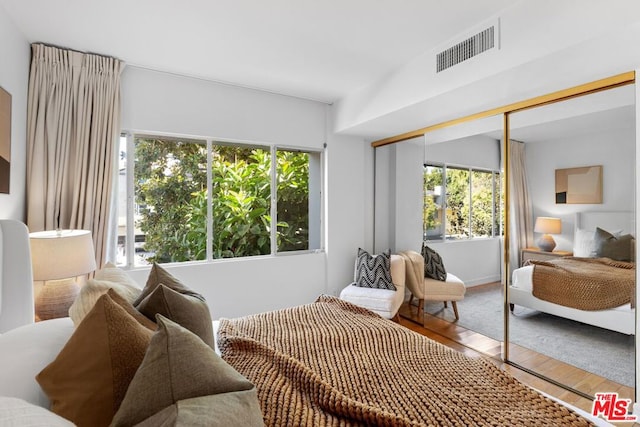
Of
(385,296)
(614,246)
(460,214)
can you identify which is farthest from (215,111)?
(614,246)

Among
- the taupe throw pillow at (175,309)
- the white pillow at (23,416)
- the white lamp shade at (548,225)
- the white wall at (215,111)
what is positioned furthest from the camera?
the white wall at (215,111)

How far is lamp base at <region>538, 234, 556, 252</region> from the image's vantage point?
98.0 inches

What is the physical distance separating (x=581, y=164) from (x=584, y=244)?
0.58 m

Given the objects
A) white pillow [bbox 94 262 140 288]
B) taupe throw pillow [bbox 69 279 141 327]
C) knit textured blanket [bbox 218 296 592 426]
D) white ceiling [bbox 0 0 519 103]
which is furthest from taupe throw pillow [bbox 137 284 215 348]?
white ceiling [bbox 0 0 519 103]

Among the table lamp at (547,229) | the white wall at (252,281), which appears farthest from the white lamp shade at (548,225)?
the white wall at (252,281)

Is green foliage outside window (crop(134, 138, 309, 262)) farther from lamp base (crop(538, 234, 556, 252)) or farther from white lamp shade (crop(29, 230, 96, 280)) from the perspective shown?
lamp base (crop(538, 234, 556, 252))

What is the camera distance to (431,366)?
1.46 metres

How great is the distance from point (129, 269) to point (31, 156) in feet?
3.88

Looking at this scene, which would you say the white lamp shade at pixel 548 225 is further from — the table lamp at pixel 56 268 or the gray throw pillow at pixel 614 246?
the table lamp at pixel 56 268

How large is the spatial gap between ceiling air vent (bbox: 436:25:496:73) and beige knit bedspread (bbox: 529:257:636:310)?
1657 mm

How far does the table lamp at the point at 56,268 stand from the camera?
77.4 inches

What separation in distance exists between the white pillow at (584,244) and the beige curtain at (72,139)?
3.71m

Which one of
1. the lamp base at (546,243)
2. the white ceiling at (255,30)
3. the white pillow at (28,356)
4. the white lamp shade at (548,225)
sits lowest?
the white pillow at (28,356)

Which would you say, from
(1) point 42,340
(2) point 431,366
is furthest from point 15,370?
(2) point 431,366
